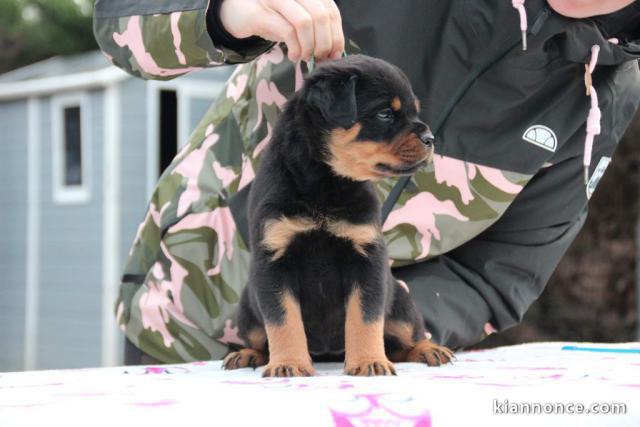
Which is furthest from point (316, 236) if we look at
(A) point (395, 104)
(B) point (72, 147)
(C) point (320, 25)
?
(B) point (72, 147)

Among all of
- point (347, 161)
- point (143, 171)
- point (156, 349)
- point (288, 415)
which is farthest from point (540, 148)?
point (143, 171)

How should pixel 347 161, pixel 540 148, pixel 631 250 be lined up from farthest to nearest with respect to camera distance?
pixel 631 250 < pixel 540 148 < pixel 347 161

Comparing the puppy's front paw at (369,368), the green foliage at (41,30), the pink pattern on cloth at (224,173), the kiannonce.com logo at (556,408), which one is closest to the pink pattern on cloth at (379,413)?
the kiannonce.com logo at (556,408)

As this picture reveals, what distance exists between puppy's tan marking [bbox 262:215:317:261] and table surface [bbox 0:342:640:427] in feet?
0.93

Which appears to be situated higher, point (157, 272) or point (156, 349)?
point (157, 272)

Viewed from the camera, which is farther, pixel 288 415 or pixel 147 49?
pixel 147 49

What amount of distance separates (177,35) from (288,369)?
2.64 ft

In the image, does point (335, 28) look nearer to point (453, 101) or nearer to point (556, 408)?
point (453, 101)

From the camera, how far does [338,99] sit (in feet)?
5.93

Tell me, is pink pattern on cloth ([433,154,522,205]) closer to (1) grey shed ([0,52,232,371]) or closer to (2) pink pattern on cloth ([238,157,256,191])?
(2) pink pattern on cloth ([238,157,256,191])

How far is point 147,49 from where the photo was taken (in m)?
2.15

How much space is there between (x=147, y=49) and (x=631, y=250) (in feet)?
18.8

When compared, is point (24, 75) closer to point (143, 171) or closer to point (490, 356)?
point (143, 171)

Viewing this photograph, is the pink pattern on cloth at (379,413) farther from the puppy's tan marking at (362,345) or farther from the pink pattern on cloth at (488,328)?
the pink pattern on cloth at (488,328)
